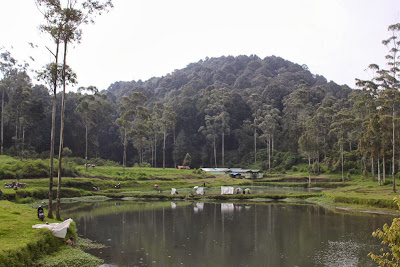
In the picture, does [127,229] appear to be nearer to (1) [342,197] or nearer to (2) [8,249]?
(2) [8,249]

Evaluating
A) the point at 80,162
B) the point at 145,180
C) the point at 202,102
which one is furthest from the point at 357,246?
the point at 202,102

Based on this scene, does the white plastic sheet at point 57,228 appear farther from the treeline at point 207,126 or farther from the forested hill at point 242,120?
the forested hill at point 242,120

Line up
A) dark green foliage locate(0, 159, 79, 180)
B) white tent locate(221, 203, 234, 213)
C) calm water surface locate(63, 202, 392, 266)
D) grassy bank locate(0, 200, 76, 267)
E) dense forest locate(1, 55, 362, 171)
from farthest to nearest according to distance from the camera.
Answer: dense forest locate(1, 55, 362, 171) < dark green foliage locate(0, 159, 79, 180) < white tent locate(221, 203, 234, 213) < calm water surface locate(63, 202, 392, 266) < grassy bank locate(0, 200, 76, 267)

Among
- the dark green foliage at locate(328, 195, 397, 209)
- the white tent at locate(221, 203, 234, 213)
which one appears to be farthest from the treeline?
the white tent at locate(221, 203, 234, 213)

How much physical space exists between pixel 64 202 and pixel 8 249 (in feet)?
103

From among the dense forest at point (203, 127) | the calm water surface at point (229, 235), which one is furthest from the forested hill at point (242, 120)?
the calm water surface at point (229, 235)

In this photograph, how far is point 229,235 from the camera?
2530 centimetres

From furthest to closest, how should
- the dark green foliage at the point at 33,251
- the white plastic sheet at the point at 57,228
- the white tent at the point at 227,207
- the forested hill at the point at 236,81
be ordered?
1. the forested hill at the point at 236,81
2. the white tent at the point at 227,207
3. the white plastic sheet at the point at 57,228
4. the dark green foliage at the point at 33,251

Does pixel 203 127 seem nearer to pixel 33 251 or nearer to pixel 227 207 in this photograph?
pixel 227 207

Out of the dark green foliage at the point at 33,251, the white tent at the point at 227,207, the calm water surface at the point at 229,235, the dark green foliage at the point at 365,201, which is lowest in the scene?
the white tent at the point at 227,207

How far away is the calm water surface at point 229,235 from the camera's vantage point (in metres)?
19.0

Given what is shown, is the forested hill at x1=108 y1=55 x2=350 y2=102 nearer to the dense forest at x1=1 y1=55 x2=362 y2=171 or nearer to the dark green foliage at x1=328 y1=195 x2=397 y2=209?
the dense forest at x1=1 y1=55 x2=362 y2=171

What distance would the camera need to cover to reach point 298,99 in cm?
11144

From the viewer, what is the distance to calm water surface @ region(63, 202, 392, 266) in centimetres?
1897
